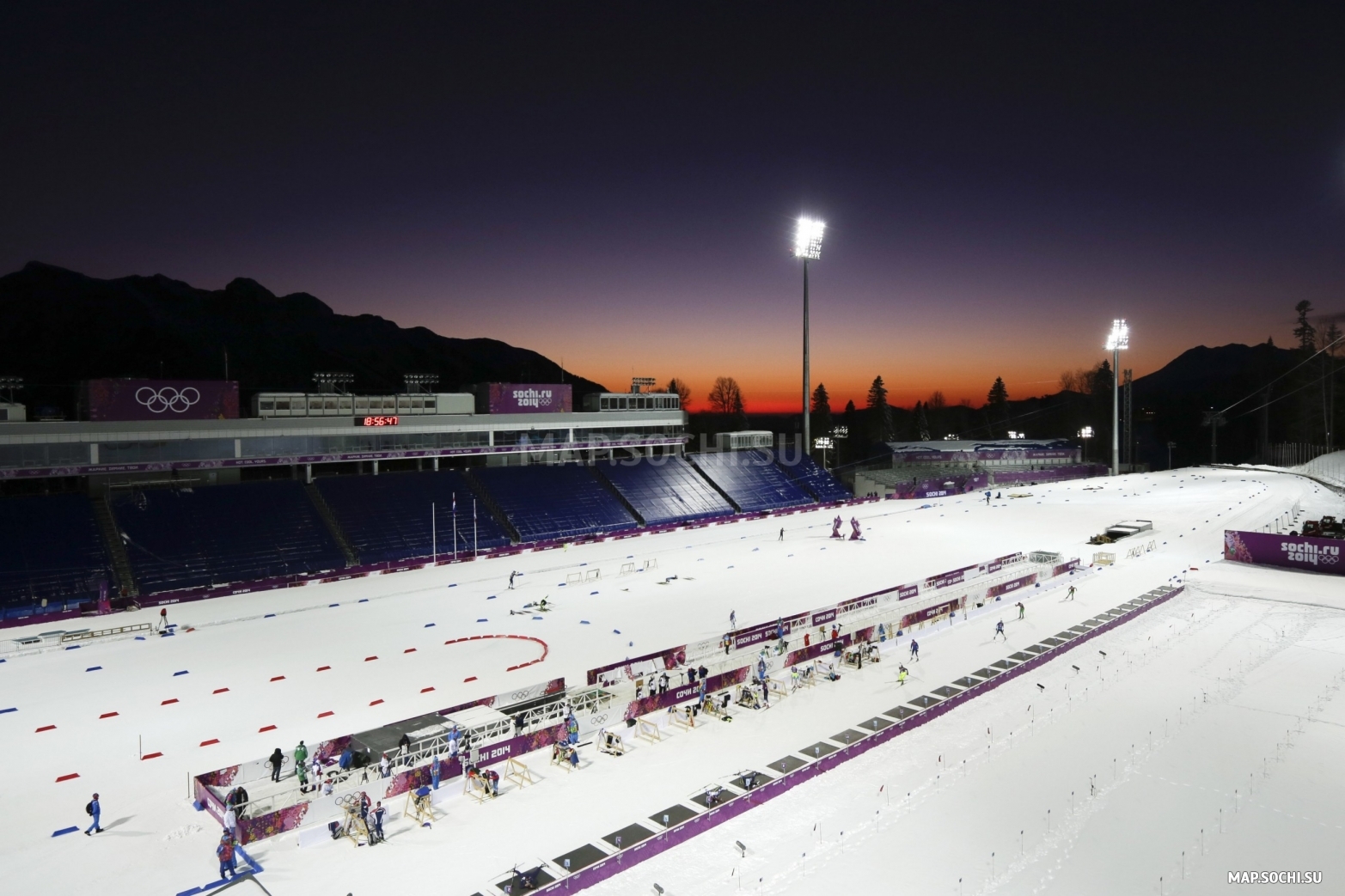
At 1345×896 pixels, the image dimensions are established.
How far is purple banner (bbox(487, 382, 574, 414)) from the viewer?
2269 inches

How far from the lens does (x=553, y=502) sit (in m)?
53.7

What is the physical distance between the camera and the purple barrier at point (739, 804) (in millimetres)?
12750

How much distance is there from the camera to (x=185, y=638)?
2845cm

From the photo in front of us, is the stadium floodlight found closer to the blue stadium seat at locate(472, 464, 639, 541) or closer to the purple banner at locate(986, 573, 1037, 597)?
the blue stadium seat at locate(472, 464, 639, 541)

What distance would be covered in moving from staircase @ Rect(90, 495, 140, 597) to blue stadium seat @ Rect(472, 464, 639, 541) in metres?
20.6

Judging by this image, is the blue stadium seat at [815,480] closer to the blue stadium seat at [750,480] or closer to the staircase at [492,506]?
the blue stadium seat at [750,480]

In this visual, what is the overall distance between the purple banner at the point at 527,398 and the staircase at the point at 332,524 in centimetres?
1519

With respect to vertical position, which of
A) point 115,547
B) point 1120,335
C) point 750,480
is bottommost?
point 115,547

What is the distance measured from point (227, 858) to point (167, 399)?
38.1 metres

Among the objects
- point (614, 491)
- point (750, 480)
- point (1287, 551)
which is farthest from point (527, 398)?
point (1287, 551)

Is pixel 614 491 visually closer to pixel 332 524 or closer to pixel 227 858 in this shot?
pixel 332 524

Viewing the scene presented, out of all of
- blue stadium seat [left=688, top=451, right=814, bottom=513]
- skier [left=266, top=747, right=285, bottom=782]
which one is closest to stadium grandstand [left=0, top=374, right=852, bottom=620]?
blue stadium seat [left=688, top=451, right=814, bottom=513]

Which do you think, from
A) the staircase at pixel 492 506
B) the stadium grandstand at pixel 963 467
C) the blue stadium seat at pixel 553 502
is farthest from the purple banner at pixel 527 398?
the stadium grandstand at pixel 963 467

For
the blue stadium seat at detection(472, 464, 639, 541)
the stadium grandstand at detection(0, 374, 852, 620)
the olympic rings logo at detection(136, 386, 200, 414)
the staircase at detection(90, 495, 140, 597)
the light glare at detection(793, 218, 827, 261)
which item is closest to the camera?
the staircase at detection(90, 495, 140, 597)
